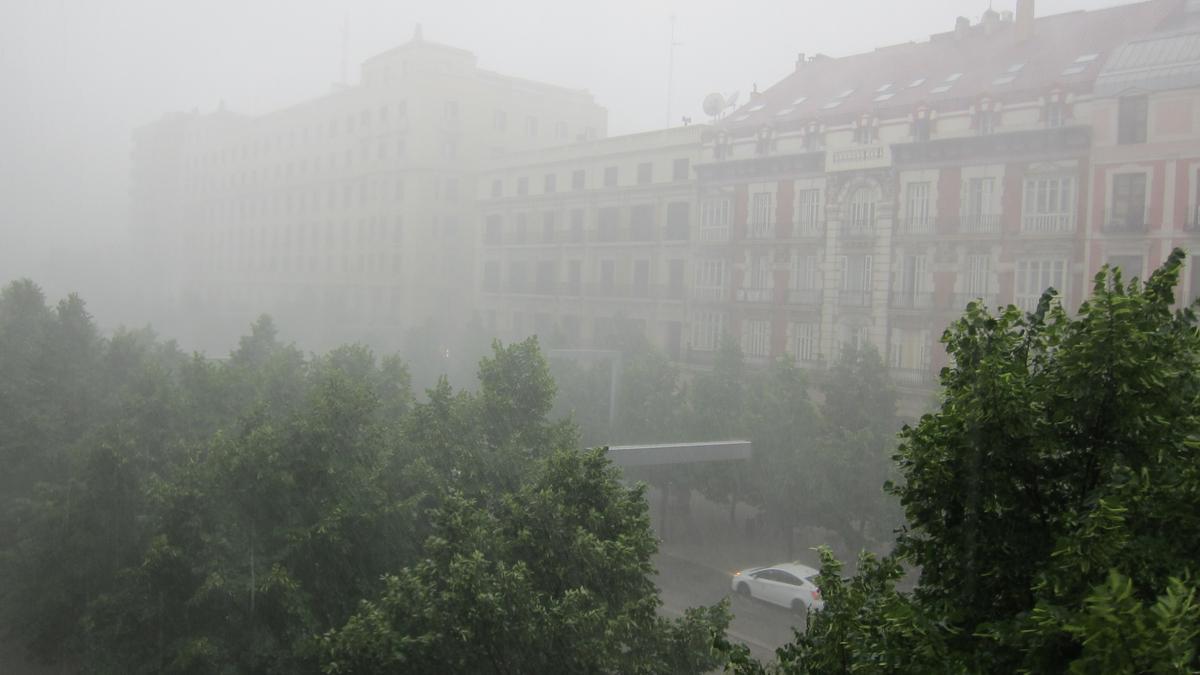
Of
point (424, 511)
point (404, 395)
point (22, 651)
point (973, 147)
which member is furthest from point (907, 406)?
point (22, 651)

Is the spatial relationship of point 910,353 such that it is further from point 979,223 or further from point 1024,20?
point 1024,20

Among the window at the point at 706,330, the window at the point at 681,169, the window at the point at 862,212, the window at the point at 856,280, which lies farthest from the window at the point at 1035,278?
the window at the point at 681,169

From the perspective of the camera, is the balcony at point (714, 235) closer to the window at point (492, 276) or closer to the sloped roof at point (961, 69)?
the sloped roof at point (961, 69)

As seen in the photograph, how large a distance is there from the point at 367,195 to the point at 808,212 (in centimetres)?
3377

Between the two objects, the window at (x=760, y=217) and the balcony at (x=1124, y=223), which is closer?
the balcony at (x=1124, y=223)

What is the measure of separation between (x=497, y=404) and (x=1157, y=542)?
35.9 ft

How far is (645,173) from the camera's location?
136ft

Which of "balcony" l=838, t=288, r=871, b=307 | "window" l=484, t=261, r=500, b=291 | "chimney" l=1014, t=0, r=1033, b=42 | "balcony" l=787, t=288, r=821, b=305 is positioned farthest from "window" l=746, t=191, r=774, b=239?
"window" l=484, t=261, r=500, b=291

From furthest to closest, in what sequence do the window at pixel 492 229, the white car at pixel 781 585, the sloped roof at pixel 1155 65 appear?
the window at pixel 492 229 < the sloped roof at pixel 1155 65 < the white car at pixel 781 585

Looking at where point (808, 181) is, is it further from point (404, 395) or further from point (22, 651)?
point (22, 651)

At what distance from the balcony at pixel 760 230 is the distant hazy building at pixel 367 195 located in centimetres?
2094

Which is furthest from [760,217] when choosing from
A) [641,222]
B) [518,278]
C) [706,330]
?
[518,278]

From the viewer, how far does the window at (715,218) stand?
37.1 metres

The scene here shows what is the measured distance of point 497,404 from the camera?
47.9 ft
